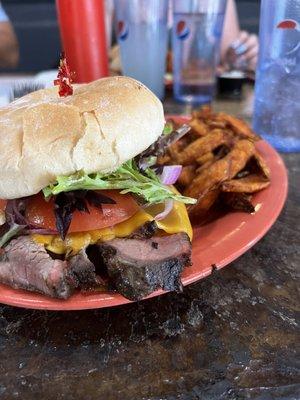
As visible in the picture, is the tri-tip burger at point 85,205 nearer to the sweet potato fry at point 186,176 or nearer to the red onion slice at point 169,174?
the red onion slice at point 169,174

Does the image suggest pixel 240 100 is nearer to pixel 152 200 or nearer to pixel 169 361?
pixel 152 200

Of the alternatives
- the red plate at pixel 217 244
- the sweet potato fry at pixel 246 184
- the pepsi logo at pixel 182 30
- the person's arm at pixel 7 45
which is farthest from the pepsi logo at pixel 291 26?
the person's arm at pixel 7 45

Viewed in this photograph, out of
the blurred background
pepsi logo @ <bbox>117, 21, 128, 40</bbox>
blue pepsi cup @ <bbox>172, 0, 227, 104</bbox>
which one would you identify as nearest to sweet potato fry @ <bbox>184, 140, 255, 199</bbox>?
blue pepsi cup @ <bbox>172, 0, 227, 104</bbox>

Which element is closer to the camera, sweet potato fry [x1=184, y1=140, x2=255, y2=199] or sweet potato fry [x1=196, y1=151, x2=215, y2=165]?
sweet potato fry [x1=184, y1=140, x2=255, y2=199]

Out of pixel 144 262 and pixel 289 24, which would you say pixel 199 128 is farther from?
pixel 144 262

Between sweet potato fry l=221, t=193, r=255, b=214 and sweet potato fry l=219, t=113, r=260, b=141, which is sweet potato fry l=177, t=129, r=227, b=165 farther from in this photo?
sweet potato fry l=221, t=193, r=255, b=214

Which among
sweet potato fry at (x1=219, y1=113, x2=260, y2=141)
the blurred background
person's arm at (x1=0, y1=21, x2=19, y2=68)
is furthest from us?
the blurred background
